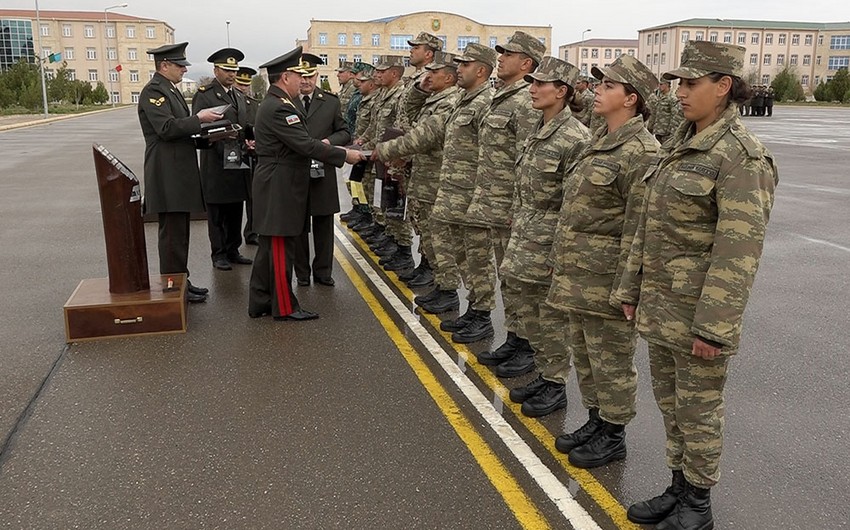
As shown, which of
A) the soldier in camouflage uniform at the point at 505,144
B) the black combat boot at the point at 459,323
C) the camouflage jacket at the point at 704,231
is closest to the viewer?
the camouflage jacket at the point at 704,231

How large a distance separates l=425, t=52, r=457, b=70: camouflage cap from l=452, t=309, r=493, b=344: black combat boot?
6.46ft

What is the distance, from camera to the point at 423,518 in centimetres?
315

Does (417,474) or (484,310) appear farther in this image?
(484,310)

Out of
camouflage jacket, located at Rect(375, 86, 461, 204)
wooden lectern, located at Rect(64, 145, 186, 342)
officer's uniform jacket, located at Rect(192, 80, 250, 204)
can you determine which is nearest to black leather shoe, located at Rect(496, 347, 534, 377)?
camouflage jacket, located at Rect(375, 86, 461, 204)

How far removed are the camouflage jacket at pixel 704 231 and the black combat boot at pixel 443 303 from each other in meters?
3.25

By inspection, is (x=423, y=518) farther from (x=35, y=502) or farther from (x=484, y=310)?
(x=484, y=310)

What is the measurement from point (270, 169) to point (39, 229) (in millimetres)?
5744

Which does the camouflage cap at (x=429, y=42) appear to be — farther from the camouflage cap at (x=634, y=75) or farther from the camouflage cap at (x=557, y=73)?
the camouflage cap at (x=634, y=75)

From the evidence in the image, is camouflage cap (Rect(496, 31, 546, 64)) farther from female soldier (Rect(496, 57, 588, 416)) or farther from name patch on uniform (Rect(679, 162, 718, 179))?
name patch on uniform (Rect(679, 162, 718, 179))

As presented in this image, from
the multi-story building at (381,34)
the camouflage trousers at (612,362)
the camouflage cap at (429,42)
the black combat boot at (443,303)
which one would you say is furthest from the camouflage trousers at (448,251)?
the multi-story building at (381,34)

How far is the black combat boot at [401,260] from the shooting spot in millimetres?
7668

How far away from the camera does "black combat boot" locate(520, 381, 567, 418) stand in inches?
163

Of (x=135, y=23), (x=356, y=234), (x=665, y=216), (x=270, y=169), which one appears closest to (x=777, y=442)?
(x=665, y=216)

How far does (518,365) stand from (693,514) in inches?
74.6
